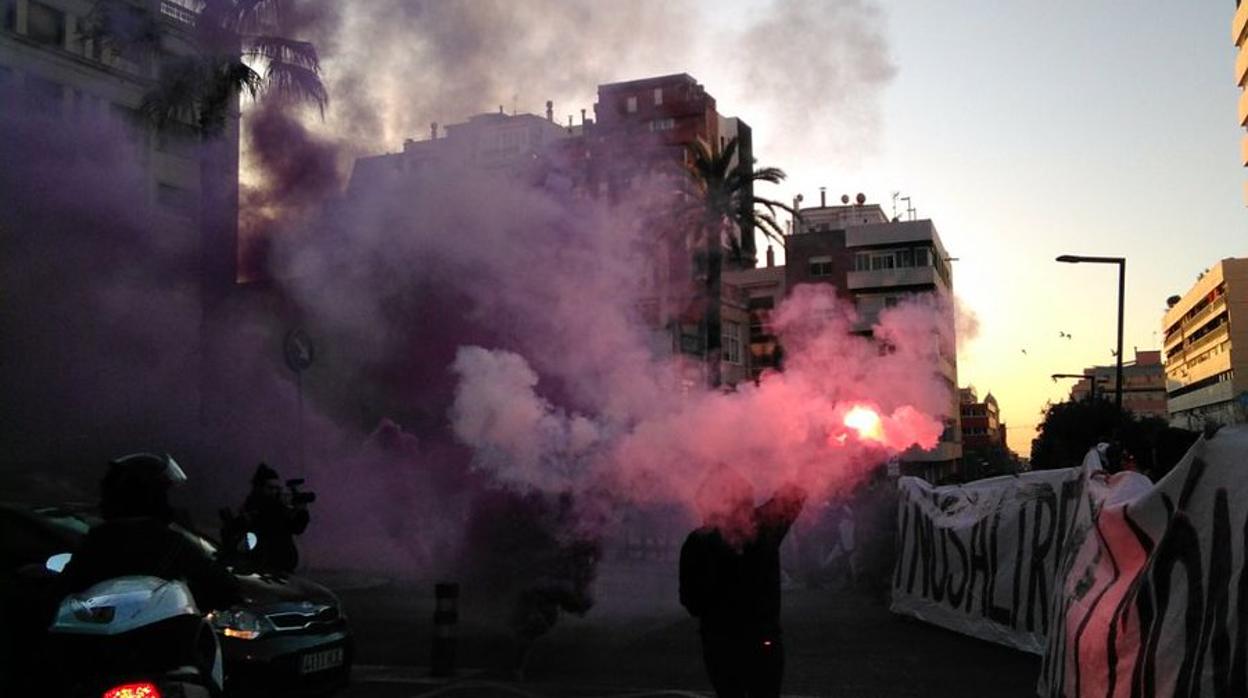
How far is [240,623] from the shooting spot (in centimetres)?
609

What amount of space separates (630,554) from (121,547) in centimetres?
1251

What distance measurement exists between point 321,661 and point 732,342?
63.6ft

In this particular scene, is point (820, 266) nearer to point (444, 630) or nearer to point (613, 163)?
point (613, 163)

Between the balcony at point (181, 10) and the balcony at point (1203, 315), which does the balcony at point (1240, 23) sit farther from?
the balcony at point (181, 10)

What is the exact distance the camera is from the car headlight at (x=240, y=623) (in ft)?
19.9

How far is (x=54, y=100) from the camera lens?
1736 centimetres

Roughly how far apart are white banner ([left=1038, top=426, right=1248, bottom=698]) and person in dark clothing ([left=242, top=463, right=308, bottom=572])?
6.35 meters

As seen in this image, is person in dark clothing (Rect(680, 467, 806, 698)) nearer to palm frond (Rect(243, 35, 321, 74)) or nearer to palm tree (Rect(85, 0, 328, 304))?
palm tree (Rect(85, 0, 328, 304))

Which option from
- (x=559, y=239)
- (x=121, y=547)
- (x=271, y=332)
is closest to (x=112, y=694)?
Result: (x=121, y=547)

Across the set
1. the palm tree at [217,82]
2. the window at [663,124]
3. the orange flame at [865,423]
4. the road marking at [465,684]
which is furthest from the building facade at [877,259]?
the road marking at [465,684]

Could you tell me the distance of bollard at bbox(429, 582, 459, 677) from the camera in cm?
788

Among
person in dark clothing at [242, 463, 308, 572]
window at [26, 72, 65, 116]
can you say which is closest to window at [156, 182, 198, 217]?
window at [26, 72, 65, 116]

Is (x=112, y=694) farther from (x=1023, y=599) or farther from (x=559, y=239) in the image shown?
(x=559, y=239)

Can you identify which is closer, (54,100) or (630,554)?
(630,554)
